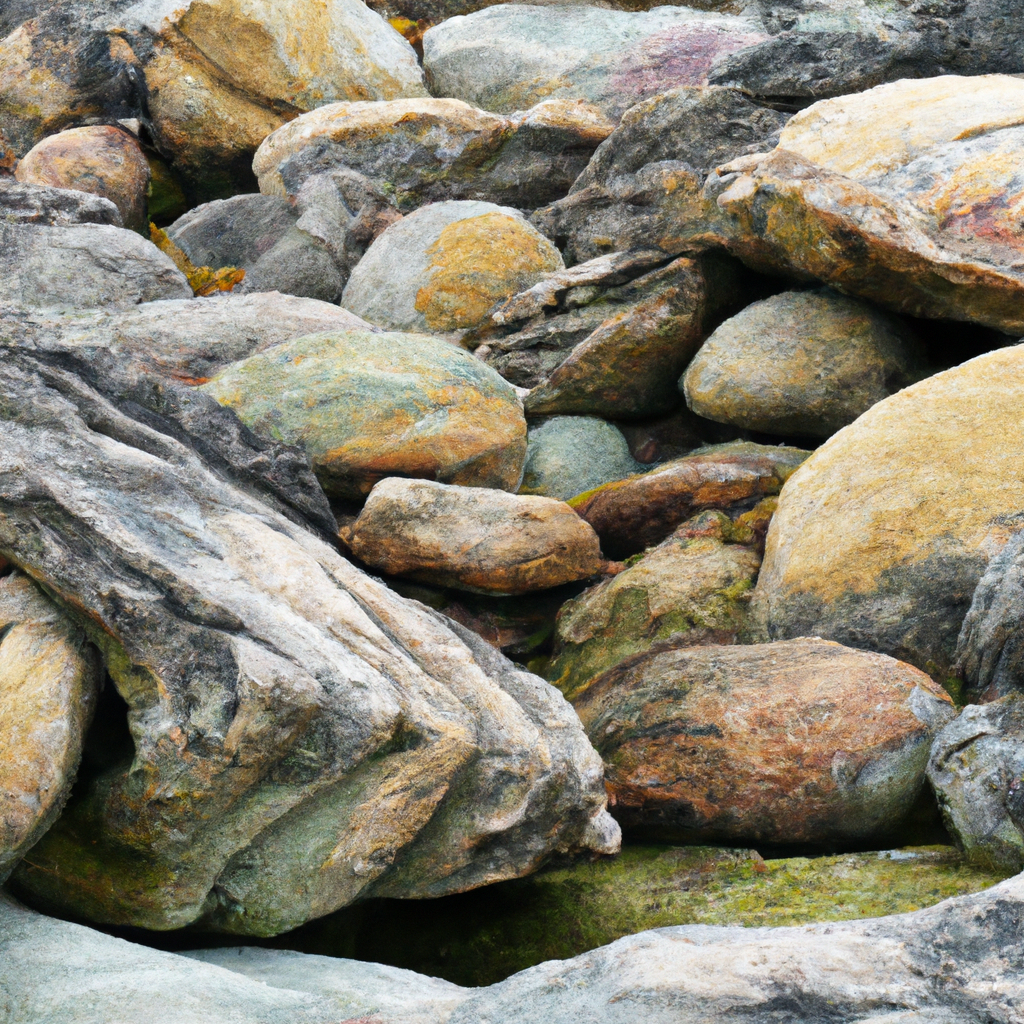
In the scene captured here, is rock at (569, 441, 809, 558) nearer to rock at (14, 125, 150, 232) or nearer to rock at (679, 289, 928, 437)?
rock at (679, 289, 928, 437)

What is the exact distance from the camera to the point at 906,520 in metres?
7.54

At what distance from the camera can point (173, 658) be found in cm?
534

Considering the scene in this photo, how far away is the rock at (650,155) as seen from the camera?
13133 millimetres

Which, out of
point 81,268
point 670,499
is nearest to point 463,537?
point 670,499

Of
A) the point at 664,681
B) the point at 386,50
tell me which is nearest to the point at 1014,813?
the point at 664,681

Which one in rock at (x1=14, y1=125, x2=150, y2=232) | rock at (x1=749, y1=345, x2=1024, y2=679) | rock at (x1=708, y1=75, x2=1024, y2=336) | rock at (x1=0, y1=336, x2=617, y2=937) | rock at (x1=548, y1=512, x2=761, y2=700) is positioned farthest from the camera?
rock at (x1=14, y1=125, x2=150, y2=232)

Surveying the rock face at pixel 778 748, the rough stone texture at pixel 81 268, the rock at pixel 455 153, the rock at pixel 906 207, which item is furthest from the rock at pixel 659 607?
the rock at pixel 455 153

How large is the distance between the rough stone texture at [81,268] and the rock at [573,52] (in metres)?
7.84

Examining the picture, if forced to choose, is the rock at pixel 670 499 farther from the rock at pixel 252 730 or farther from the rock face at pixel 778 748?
the rock at pixel 252 730

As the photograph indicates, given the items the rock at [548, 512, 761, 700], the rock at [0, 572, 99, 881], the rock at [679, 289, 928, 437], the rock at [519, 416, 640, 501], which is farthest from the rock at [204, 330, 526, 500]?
the rock at [0, 572, 99, 881]

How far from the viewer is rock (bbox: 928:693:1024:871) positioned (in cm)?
550

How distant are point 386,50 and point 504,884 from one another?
16369 mm

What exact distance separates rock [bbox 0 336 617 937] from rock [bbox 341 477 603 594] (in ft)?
5.17

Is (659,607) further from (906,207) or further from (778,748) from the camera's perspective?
(906,207)
